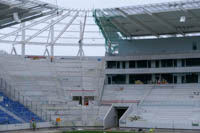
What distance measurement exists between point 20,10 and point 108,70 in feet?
63.2

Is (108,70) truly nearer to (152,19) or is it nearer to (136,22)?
(136,22)

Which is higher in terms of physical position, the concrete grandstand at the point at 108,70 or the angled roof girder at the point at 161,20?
the angled roof girder at the point at 161,20

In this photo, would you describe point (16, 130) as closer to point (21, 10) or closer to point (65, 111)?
point (65, 111)

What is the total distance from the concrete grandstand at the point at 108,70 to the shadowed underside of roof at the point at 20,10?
10cm

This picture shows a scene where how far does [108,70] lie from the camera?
52312 millimetres

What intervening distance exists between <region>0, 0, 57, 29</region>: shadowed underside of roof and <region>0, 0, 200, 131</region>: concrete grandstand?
0.32ft

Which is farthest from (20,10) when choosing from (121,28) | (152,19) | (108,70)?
(108,70)

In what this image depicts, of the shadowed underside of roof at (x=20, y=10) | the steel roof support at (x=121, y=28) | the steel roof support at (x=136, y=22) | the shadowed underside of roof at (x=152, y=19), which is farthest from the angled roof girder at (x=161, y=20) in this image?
the shadowed underside of roof at (x=20, y=10)

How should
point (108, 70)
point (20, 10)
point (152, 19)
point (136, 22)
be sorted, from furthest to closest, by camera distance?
point (108, 70)
point (136, 22)
point (152, 19)
point (20, 10)

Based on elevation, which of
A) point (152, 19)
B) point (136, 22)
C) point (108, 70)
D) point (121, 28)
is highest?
point (152, 19)

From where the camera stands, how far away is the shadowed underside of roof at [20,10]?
34.0 metres

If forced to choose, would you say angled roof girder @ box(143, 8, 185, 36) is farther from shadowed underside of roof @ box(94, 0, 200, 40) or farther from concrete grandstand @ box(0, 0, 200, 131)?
concrete grandstand @ box(0, 0, 200, 131)

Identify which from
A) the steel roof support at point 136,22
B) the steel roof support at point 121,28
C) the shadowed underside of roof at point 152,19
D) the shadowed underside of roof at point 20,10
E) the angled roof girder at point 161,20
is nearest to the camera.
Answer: the shadowed underside of roof at point 20,10

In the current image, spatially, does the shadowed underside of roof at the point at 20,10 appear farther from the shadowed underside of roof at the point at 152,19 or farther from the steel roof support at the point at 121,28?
the steel roof support at the point at 121,28
